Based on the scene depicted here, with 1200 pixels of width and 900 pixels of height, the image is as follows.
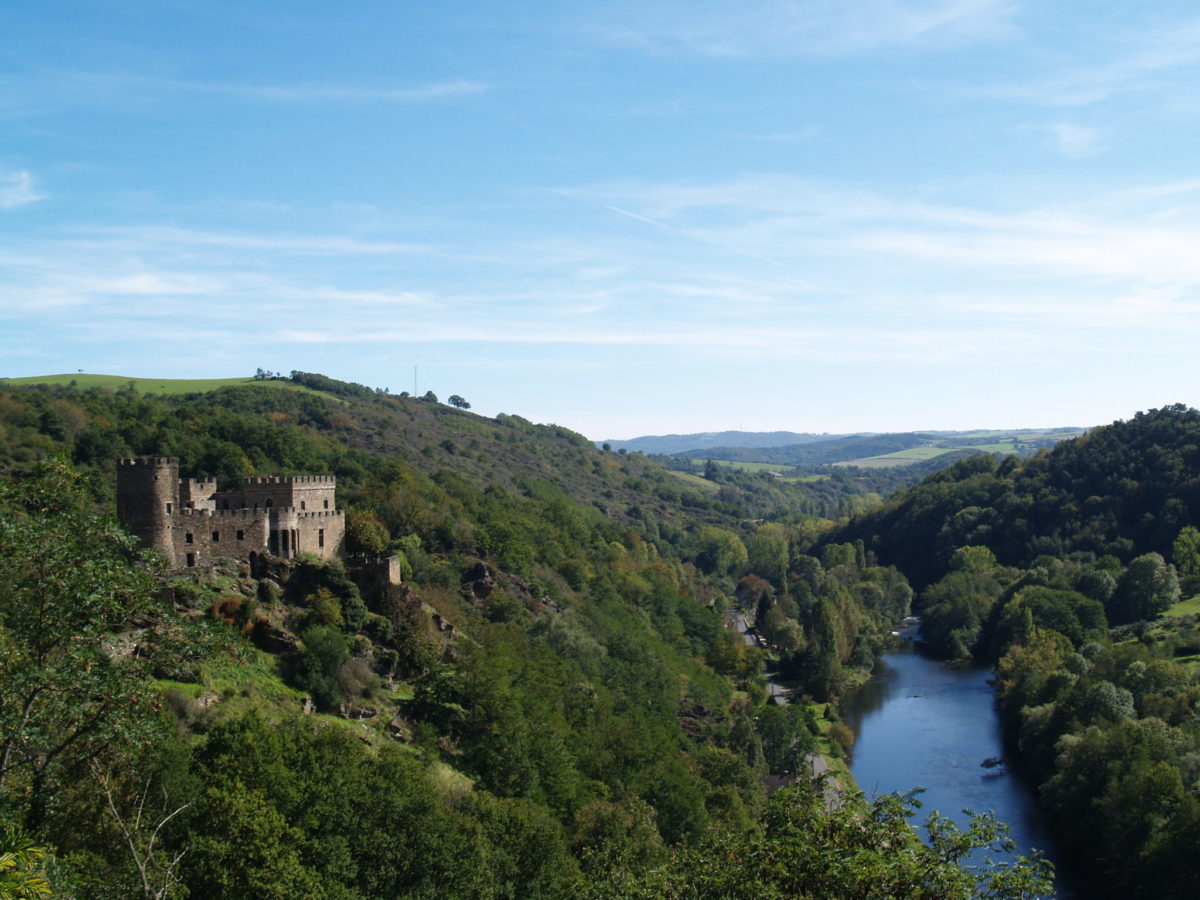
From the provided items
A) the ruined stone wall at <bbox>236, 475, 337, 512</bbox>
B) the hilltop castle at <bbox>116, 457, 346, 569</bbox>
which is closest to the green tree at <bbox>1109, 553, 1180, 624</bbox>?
the hilltop castle at <bbox>116, 457, 346, 569</bbox>

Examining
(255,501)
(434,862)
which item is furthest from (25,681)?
(255,501)

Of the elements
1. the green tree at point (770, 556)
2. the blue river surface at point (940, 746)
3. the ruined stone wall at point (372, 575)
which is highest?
the ruined stone wall at point (372, 575)

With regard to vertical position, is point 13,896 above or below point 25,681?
below

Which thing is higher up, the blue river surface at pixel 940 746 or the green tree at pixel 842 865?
the green tree at pixel 842 865

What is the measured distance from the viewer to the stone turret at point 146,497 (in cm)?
4572

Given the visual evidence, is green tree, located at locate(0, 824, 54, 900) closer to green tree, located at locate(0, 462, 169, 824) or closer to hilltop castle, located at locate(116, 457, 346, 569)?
green tree, located at locate(0, 462, 169, 824)

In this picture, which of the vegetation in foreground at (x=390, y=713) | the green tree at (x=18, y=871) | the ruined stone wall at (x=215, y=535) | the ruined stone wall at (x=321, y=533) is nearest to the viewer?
the green tree at (x=18, y=871)

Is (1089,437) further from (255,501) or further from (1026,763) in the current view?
(255,501)

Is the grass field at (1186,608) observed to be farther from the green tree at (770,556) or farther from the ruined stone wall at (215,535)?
the ruined stone wall at (215,535)

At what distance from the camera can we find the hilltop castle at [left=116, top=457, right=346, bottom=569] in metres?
45.9

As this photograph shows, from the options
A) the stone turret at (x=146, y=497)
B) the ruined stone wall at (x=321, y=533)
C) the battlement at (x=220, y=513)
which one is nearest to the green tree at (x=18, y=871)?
the stone turret at (x=146, y=497)

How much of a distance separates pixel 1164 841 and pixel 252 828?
44102 millimetres

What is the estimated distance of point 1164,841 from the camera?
52250mm

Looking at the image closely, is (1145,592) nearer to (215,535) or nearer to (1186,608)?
(1186,608)
